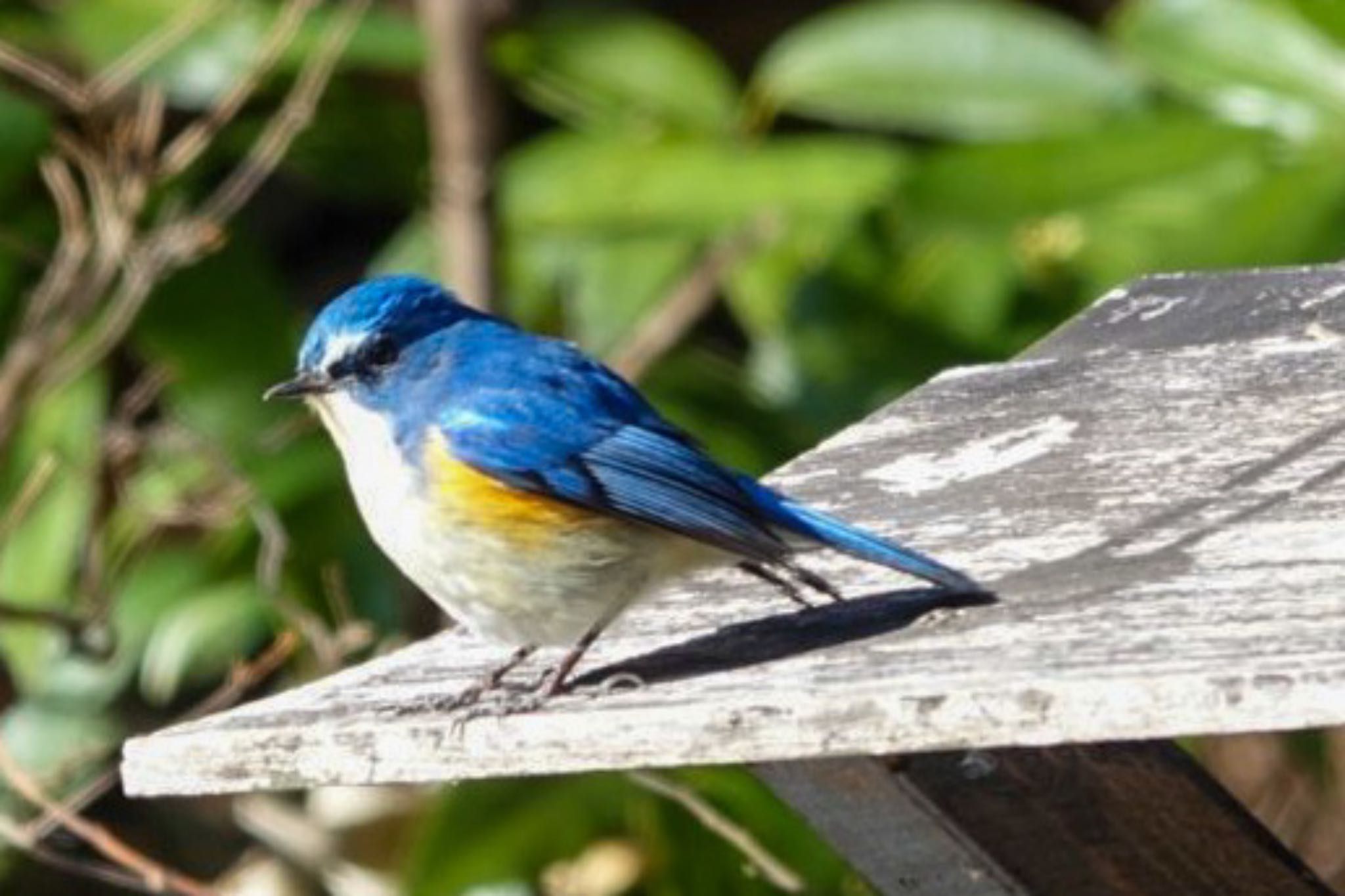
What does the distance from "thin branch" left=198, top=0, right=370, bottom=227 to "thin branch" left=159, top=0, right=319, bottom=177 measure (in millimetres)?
59

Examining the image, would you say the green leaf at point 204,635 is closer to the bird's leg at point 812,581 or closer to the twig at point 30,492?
the twig at point 30,492

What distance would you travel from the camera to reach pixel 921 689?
119 inches

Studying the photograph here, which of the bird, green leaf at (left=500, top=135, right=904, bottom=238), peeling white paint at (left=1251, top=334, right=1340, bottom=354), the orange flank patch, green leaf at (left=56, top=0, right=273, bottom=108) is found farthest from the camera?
green leaf at (left=56, top=0, right=273, bottom=108)

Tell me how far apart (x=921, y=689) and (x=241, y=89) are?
9.93 feet

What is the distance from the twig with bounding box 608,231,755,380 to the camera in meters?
6.39

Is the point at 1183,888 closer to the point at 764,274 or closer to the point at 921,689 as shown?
the point at 921,689

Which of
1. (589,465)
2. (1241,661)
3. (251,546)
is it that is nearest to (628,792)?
(251,546)

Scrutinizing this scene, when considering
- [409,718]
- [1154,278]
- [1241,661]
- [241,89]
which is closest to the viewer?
[1241,661]

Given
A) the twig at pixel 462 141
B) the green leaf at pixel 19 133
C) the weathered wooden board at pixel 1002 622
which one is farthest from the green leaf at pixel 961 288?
the weathered wooden board at pixel 1002 622

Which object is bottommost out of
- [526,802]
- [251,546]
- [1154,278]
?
[526,802]

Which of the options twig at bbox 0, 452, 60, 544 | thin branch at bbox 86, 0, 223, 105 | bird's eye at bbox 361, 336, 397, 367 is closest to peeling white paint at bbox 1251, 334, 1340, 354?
bird's eye at bbox 361, 336, 397, 367

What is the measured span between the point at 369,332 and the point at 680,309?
7.74ft

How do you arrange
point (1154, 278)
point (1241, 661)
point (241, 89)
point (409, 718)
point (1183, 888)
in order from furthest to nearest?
point (241, 89), point (1154, 278), point (1183, 888), point (409, 718), point (1241, 661)

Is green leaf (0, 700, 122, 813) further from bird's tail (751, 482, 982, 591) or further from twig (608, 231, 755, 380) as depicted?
bird's tail (751, 482, 982, 591)
